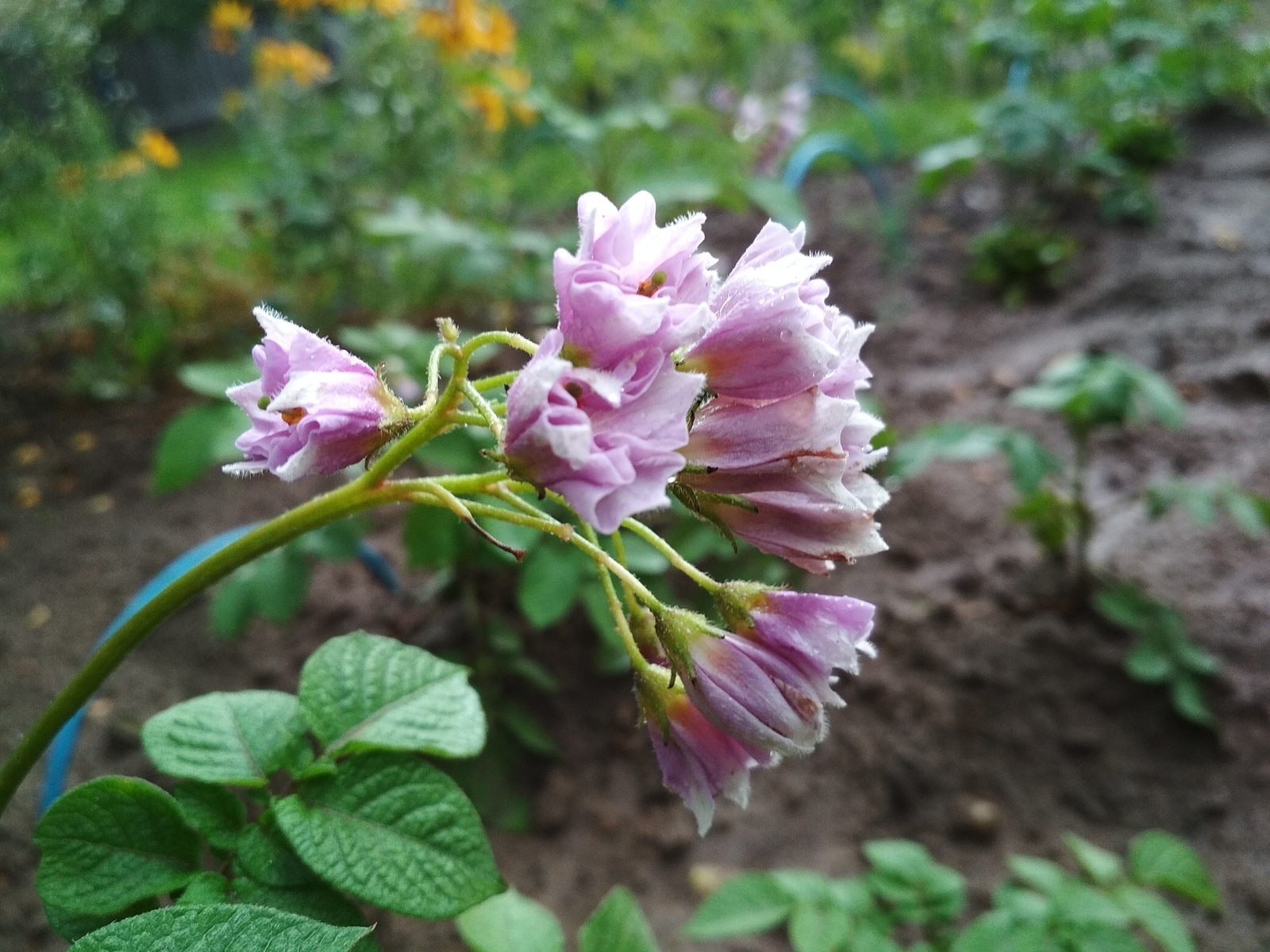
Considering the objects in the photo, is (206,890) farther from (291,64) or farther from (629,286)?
(291,64)

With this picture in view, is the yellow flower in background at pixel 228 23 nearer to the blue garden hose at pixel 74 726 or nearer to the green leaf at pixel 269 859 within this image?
the blue garden hose at pixel 74 726

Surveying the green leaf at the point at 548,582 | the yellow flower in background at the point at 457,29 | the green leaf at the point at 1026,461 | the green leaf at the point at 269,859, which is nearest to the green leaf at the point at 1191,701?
the green leaf at the point at 1026,461

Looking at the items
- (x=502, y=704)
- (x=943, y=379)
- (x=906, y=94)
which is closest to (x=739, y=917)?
(x=502, y=704)

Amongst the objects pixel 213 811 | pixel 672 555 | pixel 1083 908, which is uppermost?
pixel 672 555

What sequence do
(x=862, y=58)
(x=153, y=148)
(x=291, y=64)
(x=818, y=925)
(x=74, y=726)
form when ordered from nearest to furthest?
1. (x=74, y=726)
2. (x=818, y=925)
3. (x=291, y=64)
4. (x=153, y=148)
5. (x=862, y=58)

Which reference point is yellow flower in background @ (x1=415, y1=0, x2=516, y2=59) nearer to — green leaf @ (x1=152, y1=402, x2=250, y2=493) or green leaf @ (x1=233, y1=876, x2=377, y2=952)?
green leaf @ (x1=152, y1=402, x2=250, y2=493)

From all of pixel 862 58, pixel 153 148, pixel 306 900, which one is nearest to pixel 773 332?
pixel 306 900

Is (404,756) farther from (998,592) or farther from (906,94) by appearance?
(906,94)
